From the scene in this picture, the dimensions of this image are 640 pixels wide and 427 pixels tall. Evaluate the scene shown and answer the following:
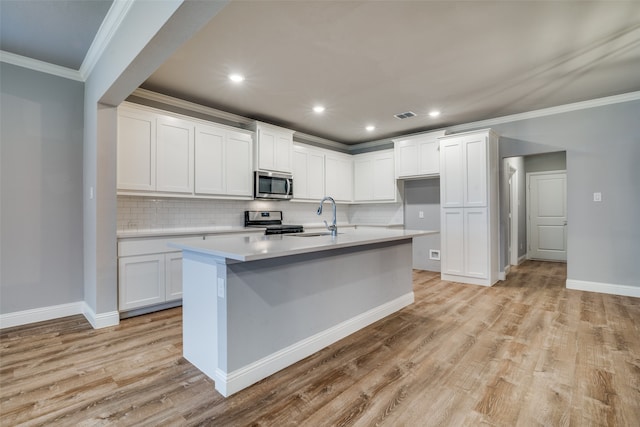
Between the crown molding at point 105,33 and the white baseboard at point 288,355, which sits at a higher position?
the crown molding at point 105,33

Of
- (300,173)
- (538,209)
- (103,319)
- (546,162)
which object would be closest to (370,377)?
(103,319)

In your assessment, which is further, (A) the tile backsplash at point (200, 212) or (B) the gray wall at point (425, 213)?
(B) the gray wall at point (425, 213)

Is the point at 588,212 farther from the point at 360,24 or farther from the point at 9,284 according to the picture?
the point at 9,284

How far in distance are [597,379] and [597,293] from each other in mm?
2798

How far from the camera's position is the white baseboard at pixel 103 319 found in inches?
115

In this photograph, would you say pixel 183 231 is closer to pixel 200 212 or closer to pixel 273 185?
pixel 200 212

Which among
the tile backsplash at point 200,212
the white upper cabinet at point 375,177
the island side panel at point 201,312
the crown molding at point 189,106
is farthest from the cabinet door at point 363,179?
the island side panel at point 201,312

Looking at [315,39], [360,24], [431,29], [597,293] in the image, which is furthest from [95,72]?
[597,293]

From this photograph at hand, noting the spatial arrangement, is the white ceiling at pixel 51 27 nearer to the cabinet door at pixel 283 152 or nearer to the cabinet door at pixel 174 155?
the cabinet door at pixel 174 155

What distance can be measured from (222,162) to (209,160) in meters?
0.19

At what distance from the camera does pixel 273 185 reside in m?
4.68

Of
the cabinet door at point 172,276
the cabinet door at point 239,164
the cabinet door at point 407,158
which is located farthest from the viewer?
the cabinet door at point 407,158

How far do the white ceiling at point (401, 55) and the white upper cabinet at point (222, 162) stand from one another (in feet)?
1.40

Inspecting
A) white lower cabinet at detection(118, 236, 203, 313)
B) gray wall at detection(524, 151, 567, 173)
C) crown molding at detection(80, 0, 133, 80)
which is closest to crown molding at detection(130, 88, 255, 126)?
crown molding at detection(80, 0, 133, 80)
